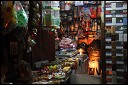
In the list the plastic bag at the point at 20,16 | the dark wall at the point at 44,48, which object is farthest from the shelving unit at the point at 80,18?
the plastic bag at the point at 20,16

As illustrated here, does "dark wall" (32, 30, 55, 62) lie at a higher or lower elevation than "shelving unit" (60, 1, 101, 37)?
lower

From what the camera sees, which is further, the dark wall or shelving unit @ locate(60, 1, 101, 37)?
shelving unit @ locate(60, 1, 101, 37)

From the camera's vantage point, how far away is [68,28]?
1452 cm

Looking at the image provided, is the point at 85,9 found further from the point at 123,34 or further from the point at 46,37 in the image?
the point at 123,34

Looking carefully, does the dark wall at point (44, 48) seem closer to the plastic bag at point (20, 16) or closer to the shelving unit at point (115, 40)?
the plastic bag at point (20, 16)

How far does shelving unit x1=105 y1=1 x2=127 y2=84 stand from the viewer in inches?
216

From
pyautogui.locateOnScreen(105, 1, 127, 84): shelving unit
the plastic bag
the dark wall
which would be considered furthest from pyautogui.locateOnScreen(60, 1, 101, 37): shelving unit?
the plastic bag

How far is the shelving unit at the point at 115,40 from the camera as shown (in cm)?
550

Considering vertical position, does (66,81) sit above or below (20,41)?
below

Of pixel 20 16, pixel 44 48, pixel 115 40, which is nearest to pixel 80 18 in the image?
pixel 44 48

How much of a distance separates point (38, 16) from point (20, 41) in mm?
1427

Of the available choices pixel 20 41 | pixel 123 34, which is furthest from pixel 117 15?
pixel 20 41

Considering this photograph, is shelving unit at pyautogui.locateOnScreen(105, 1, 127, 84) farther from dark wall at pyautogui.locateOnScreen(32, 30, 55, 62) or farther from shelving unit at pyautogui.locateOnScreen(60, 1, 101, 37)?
shelving unit at pyautogui.locateOnScreen(60, 1, 101, 37)

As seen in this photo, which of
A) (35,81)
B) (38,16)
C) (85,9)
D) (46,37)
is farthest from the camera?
(85,9)
